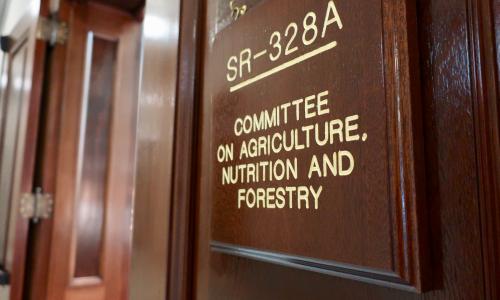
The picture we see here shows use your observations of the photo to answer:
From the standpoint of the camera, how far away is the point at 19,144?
51.4 inches

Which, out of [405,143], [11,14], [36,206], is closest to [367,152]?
[405,143]

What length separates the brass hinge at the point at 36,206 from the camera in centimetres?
124

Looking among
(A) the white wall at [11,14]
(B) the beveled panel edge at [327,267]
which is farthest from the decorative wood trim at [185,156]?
(A) the white wall at [11,14]

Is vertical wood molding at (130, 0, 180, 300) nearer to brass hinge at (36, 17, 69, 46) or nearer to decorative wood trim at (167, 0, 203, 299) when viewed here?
decorative wood trim at (167, 0, 203, 299)

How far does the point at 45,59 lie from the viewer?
1.36 m

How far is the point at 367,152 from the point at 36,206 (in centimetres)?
121

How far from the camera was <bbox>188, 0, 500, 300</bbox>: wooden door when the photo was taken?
0.30 metres

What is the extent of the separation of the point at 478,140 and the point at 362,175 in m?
0.09

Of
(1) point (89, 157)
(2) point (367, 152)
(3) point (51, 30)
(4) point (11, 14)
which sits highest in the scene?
(4) point (11, 14)

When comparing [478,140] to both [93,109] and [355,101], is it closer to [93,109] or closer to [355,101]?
[355,101]

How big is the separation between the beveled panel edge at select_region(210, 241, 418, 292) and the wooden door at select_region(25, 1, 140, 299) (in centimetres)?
99

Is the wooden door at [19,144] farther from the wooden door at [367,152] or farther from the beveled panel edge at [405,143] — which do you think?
the beveled panel edge at [405,143]

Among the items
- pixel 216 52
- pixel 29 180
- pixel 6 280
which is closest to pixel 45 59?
pixel 29 180

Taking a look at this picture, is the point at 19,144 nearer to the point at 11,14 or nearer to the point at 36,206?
the point at 36,206
